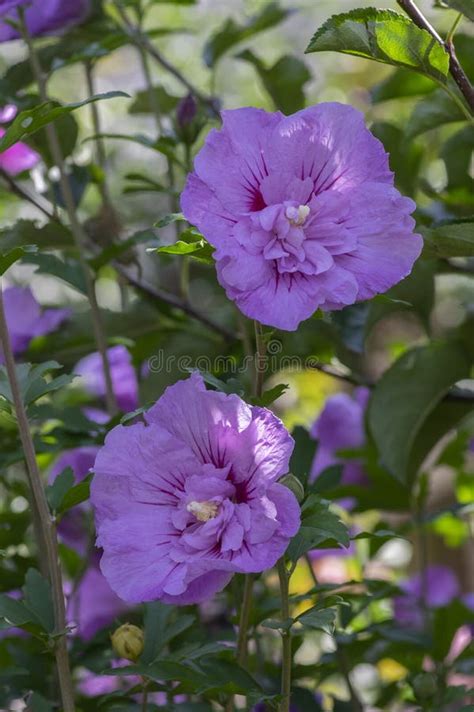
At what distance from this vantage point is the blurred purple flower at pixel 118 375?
1.15 m

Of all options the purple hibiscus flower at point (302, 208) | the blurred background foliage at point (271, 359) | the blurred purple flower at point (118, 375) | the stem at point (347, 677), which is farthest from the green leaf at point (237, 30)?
the stem at point (347, 677)

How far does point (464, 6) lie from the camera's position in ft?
2.38

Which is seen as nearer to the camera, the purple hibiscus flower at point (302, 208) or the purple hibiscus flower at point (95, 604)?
the purple hibiscus flower at point (302, 208)

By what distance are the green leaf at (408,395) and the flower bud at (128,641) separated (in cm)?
34

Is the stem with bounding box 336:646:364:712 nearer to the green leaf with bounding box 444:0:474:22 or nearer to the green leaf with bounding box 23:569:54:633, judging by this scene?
the green leaf with bounding box 23:569:54:633

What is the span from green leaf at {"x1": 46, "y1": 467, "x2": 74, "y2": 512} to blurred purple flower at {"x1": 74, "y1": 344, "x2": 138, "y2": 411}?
1.23 ft

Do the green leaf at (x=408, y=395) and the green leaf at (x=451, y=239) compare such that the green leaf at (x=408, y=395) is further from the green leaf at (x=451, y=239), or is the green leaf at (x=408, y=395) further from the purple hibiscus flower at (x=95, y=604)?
the purple hibiscus flower at (x=95, y=604)

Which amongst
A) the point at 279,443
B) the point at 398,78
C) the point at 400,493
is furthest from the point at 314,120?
the point at 400,493

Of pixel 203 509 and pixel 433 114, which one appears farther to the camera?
pixel 433 114

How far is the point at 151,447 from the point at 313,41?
0.29 meters

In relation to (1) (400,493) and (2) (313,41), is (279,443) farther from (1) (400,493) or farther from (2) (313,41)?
(1) (400,493)

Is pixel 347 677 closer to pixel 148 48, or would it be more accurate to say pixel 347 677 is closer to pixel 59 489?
pixel 59 489

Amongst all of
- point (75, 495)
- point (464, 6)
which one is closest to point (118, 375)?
point (75, 495)

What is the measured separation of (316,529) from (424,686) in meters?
0.30
